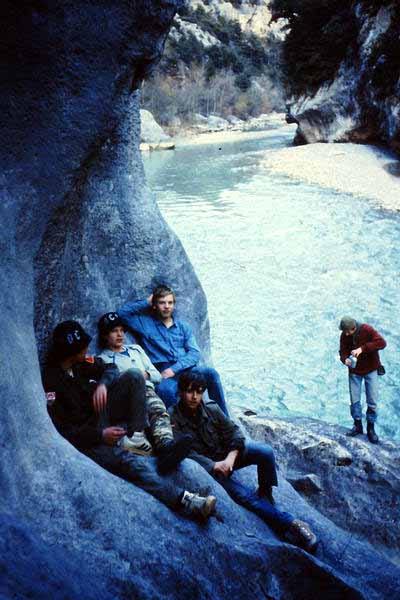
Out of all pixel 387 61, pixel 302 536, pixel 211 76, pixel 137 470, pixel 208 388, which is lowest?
pixel 302 536

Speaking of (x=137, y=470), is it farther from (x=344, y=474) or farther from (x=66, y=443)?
(x=344, y=474)

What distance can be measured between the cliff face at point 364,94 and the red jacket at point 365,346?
19.4m

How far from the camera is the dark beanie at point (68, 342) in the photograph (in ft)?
11.8

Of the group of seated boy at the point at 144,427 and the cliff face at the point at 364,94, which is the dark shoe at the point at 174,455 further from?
the cliff face at the point at 364,94

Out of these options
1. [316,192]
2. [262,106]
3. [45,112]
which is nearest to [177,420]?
[45,112]

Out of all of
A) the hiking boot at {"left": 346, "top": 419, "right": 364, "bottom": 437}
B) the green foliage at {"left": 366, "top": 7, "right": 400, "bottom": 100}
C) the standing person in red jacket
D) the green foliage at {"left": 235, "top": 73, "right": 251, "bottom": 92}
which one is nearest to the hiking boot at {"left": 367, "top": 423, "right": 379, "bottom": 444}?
the standing person in red jacket

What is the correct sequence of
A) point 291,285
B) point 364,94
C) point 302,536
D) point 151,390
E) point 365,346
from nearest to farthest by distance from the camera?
1. point 302,536
2. point 151,390
3. point 365,346
4. point 291,285
5. point 364,94

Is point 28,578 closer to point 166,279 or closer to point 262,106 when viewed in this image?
point 166,279

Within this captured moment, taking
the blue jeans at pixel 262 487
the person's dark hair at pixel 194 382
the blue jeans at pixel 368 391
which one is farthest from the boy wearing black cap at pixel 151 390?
the blue jeans at pixel 368 391

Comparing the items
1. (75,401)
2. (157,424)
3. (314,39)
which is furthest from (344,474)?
(314,39)

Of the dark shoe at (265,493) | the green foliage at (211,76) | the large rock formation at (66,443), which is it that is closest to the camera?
the large rock formation at (66,443)

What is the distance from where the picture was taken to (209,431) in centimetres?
378

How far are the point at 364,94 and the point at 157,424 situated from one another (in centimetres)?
2751

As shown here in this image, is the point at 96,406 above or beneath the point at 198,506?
above
